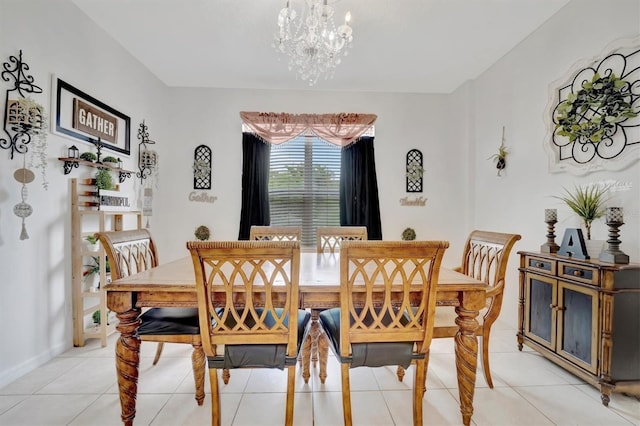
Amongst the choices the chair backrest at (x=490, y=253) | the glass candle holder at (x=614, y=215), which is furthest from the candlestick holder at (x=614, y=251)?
the chair backrest at (x=490, y=253)

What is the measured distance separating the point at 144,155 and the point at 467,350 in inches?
135

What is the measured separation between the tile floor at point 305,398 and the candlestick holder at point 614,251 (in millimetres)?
822

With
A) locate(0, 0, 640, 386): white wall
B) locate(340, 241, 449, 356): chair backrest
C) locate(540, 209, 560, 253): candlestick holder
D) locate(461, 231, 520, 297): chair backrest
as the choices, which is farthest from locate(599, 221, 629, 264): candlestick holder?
locate(340, 241, 449, 356): chair backrest

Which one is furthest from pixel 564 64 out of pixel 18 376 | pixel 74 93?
pixel 18 376

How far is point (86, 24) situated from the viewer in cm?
239

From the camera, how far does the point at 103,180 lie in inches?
94.6

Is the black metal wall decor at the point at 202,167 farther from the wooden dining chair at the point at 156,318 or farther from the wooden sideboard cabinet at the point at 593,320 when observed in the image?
the wooden sideboard cabinet at the point at 593,320

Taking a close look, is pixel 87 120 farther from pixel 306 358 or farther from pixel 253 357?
pixel 306 358

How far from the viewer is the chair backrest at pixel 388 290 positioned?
4.03 feet

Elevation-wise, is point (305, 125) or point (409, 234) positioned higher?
point (305, 125)

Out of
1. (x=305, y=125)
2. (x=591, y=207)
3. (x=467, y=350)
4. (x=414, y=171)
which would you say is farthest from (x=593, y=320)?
(x=305, y=125)

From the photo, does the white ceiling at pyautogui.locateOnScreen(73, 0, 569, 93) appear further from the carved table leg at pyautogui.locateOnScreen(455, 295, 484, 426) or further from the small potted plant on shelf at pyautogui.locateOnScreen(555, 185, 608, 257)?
the carved table leg at pyautogui.locateOnScreen(455, 295, 484, 426)

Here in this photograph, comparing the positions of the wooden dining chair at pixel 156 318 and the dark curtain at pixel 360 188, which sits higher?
the dark curtain at pixel 360 188

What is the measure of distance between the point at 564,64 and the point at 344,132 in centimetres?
208
